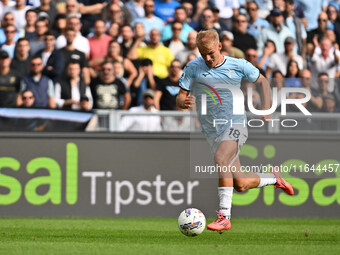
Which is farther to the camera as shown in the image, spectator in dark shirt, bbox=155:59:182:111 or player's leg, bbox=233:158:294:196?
spectator in dark shirt, bbox=155:59:182:111

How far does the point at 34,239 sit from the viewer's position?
28.6 ft

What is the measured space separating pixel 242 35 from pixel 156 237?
282 inches

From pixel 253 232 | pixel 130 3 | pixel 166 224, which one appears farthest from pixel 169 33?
pixel 253 232

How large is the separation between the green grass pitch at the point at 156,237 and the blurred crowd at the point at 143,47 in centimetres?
240

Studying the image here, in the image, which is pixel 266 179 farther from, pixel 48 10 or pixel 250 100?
pixel 48 10

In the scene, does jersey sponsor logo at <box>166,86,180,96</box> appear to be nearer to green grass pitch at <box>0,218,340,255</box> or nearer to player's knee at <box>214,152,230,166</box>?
green grass pitch at <box>0,218,340,255</box>

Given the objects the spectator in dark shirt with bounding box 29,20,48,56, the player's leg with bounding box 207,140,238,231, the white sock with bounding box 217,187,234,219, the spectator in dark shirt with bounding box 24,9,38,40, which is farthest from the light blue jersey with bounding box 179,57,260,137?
the spectator in dark shirt with bounding box 24,9,38,40

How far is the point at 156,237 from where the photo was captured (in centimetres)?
908

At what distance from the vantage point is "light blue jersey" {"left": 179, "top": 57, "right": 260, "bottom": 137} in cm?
891

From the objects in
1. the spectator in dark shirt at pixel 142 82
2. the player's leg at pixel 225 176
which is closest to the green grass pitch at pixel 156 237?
the player's leg at pixel 225 176

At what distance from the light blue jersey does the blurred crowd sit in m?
3.58

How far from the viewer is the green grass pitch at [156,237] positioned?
24.7 feet

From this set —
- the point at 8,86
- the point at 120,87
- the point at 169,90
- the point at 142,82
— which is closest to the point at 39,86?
the point at 8,86

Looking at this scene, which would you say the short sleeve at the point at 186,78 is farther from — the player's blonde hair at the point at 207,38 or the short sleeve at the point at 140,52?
the short sleeve at the point at 140,52
